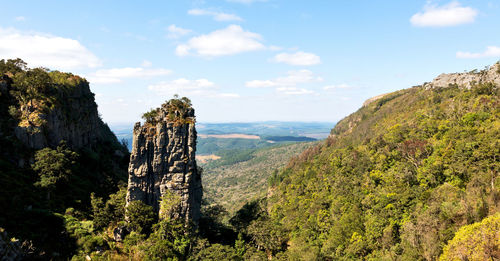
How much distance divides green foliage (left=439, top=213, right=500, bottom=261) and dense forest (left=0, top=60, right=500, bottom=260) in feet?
0.41

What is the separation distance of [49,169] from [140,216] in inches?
1003

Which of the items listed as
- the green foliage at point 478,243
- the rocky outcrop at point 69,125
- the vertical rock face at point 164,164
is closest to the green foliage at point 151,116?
the vertical rock face at point 164,164

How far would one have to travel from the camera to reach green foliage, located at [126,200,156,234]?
53812 mm

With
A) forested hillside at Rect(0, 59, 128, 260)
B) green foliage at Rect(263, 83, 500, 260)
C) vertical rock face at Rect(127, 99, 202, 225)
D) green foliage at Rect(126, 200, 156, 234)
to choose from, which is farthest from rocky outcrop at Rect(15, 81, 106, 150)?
green foliage at Rect(263, 83, 500, 260)

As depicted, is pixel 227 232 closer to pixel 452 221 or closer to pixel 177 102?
pixel 177 102

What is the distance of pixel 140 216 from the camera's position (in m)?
54.2

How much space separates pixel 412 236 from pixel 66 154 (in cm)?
8321

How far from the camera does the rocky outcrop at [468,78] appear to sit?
280 ft

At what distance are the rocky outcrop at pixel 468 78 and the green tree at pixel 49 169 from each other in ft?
428

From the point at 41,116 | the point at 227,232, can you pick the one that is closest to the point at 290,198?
the point at 227,232

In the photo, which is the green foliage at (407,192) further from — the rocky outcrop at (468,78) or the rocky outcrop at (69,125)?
the rocky outcrop at (69,125)

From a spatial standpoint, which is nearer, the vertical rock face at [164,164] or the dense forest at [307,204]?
the dense forest at [307,204]

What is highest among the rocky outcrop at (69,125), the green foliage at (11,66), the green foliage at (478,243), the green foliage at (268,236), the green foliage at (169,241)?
the green foliage at (11,66)

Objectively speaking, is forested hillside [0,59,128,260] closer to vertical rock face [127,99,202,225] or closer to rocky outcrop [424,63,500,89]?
vertical rock face [127,99,202,225]
